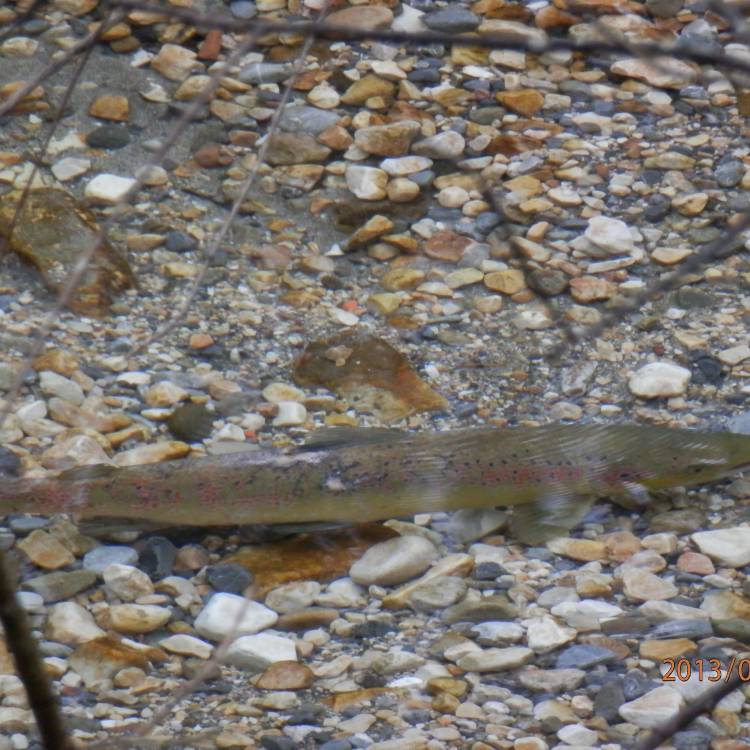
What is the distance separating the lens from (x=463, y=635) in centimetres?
345

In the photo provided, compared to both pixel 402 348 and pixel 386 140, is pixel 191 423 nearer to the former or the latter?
pixel 402 348

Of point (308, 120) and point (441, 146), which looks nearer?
point (441, 146)

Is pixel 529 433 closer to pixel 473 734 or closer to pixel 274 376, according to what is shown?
pixel 274 376

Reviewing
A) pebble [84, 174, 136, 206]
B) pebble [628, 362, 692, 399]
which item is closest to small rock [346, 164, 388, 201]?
pebble [84, 174, 136, 206]

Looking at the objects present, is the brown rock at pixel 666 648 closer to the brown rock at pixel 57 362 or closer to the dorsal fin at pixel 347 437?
the dorsal fin at pixel 347 437

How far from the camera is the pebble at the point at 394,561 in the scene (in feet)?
12.1

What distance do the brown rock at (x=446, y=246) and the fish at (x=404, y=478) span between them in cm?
133

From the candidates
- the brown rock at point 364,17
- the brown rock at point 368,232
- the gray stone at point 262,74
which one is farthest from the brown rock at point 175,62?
the brown rock at point 368,232

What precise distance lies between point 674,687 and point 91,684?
1.53 meters

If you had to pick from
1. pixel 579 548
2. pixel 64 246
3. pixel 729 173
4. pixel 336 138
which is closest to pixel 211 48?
pixel 336 138

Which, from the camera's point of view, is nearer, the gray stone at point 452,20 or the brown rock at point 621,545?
the brown rock at point 621,545

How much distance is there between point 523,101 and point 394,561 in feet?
11.0
